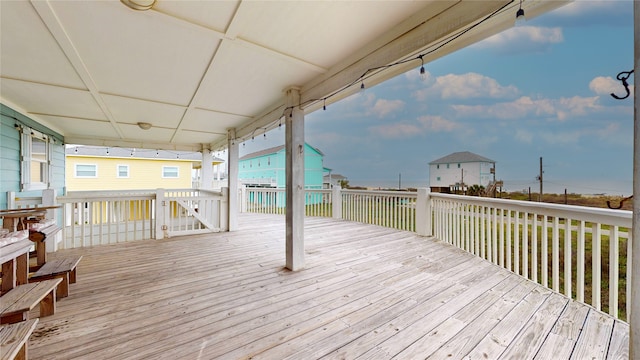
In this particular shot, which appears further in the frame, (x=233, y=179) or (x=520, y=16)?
(x=233, y=179)

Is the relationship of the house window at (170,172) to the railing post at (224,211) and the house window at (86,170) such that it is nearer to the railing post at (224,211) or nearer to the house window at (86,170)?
the house window at (86,170)

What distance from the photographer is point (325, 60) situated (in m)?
2.52

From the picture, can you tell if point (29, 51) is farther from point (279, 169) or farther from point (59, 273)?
point (279, 169)

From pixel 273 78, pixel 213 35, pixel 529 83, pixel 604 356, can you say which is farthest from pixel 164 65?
pixel 529 83

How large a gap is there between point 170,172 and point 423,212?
10.7 m

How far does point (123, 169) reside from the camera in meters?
9.78

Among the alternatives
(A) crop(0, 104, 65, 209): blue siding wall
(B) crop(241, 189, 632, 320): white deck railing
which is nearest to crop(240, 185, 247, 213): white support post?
(B) crop(241, 189, 632, 320): white deck railing

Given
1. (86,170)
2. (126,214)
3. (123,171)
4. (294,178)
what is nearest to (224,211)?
(126,214)

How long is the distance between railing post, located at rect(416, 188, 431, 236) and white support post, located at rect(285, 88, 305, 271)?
9.39 ft

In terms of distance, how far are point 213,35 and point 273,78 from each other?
38.1 inches

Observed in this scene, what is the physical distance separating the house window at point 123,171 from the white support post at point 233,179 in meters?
7.20

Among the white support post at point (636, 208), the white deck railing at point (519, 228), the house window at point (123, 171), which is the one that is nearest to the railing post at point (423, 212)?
the white deck railing at point (519, 228)

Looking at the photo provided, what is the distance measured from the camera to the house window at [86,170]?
9.13m

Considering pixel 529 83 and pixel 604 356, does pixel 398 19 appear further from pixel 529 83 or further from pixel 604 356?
pixel 529 83
